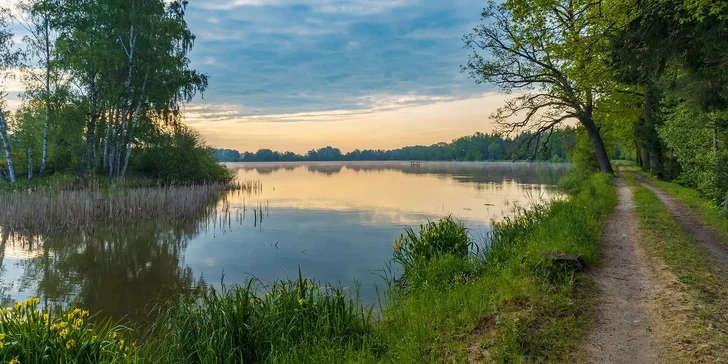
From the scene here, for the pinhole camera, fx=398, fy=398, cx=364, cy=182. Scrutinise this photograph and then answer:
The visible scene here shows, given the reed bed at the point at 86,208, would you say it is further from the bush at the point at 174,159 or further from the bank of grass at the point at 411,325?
the bush at the point at 174,159

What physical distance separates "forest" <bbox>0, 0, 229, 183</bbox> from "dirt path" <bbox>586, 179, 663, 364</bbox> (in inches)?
969

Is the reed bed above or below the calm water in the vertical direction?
above

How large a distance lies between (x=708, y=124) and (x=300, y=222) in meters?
14.7

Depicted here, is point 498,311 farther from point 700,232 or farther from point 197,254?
point 197,254

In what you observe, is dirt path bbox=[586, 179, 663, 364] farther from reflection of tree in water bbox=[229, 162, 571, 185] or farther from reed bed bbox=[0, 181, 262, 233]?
reflection of tree in water bbox=[229, 162, 571, 185]

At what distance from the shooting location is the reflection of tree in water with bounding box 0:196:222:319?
26.0ft

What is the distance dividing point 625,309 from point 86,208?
54.9ft

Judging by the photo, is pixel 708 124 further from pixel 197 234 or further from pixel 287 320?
pixel 197 234

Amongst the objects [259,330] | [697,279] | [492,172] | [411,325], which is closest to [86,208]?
[259,330]

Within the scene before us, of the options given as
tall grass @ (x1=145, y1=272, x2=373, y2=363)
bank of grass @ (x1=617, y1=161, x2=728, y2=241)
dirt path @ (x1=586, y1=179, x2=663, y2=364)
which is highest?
bank of grass @ (x1=617, y1=161, x2=728, y2=241)

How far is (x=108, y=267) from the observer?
33.5 ft

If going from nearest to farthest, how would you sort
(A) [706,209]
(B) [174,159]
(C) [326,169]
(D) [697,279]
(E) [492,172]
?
(D) [697,279] → (A) [706,209] → (B) [174,159] → (E) [492,172] → (C) [326,169]

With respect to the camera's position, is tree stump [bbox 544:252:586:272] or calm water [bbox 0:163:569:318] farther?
calm water [bbox 0:163:569:318]

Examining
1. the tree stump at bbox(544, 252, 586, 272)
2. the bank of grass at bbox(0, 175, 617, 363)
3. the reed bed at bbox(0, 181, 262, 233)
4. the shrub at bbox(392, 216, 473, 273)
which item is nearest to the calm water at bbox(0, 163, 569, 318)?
the reed bed at bbox(0, 181, 262, 233)
